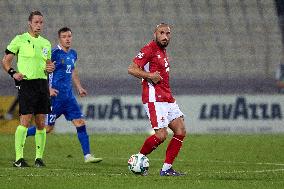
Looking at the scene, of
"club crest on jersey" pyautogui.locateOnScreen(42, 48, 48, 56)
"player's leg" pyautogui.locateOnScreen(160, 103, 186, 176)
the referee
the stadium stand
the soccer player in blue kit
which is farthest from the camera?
the stadium stand

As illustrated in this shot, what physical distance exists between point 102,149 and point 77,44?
396 inches

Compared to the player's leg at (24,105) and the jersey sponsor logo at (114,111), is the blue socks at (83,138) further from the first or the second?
the jersey sponsor logo at (114,111)

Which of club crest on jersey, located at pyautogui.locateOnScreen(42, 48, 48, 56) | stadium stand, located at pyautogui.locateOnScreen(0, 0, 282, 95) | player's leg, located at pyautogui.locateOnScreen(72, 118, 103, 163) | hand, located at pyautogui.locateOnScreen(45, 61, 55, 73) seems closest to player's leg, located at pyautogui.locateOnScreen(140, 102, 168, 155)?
hand, located at pyautogui.locateOnScreen(45, 61, 55, 73)

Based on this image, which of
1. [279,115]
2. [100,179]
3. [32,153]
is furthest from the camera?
[279,115]

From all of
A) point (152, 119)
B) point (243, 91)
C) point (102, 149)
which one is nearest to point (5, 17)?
point (243, 91)

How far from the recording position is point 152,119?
1172 centimetres

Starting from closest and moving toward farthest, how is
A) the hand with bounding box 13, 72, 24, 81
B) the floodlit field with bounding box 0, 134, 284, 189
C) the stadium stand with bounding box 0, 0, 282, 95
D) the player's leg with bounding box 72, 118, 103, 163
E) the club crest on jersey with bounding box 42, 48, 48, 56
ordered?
the floodlit field with bounding box 0, 134, 284, 189
the hand with bounding box 13, 72, 24, 81
the club crest on jersey with bounding box 42, 48, 48, 56
the player's leg with bounding box 72, 118, 103, 163
the stadium stand with bounding box 0, 0, 282, 95

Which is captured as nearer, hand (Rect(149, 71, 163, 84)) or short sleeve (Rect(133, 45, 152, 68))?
hand (Rect(149, 71, 163, 84))

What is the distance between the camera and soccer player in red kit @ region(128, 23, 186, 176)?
1170cm

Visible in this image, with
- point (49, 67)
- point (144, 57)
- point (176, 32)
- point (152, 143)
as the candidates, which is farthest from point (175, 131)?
point (176, 32)

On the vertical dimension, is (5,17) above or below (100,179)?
above

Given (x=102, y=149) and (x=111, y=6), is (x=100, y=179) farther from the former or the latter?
(x=111, y=6)

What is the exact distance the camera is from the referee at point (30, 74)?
1337 cm

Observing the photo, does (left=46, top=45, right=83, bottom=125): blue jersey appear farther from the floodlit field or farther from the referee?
the referee
